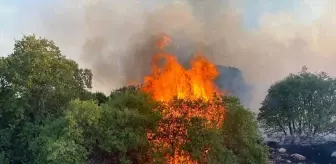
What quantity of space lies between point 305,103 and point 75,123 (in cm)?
4635

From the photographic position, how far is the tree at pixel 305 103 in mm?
73062

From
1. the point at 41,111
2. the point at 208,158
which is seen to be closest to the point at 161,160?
the point at 208,158

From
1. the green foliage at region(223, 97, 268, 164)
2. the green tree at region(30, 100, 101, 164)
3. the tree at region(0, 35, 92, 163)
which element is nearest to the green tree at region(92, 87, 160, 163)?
the green tree at region(30, 100, 101, 164)

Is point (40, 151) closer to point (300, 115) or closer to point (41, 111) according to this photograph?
point (41, 111)

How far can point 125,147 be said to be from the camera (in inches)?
1480

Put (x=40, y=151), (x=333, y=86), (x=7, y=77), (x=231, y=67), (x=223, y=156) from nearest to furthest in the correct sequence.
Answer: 1. (x=223, y=156)
2. (x=40, y=151)
3. (x=7, y=77)
4. (x=231, y=67)
5. (x=333, y=86)

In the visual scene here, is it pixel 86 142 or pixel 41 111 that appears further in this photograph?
pixel 41 111

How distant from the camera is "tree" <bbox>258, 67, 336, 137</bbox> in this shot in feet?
240

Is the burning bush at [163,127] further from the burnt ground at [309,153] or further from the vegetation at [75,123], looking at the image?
the burnt ground at [309,153]

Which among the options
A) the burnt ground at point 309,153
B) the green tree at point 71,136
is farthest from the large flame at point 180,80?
the burnt ground at point 309,153

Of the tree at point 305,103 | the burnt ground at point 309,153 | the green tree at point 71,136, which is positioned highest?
the tree at point 305,103

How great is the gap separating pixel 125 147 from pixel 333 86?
45.8 meters

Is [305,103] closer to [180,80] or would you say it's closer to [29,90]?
[180,80]

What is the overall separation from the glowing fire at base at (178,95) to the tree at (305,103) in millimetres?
36570
